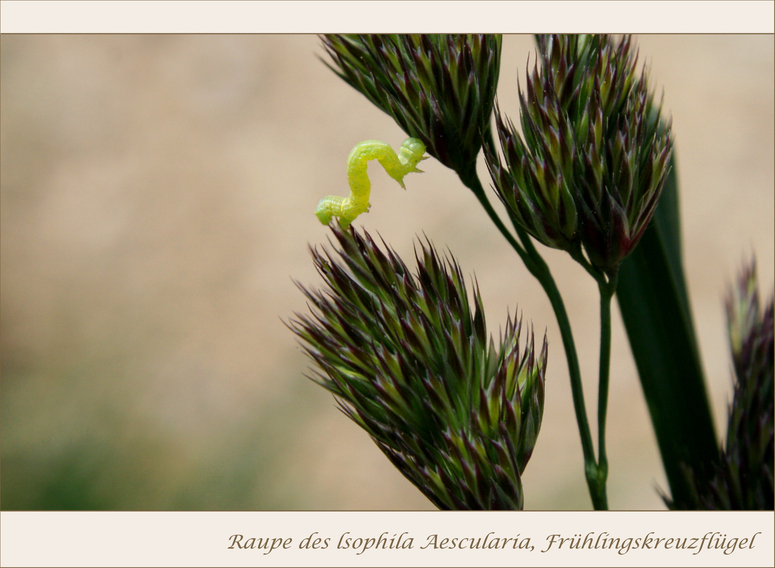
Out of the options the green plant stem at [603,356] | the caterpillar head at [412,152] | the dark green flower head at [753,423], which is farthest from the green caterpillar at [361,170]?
the dark green flower head at [753,423]

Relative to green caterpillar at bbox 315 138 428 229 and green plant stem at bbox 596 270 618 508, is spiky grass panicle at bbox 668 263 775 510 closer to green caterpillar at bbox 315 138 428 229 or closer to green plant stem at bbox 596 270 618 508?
green plant stem at bbox 596 270 618 508

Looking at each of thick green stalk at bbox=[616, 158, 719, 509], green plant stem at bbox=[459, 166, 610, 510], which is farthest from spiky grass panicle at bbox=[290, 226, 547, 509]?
thick green stalk at bbox=[616, 158, 719, 509]

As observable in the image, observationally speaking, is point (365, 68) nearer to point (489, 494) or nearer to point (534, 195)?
point (534, 195)

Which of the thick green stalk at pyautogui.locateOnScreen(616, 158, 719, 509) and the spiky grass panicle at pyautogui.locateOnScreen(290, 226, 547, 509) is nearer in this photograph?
the spiky grass panicle at pyautogui.locateOnScreen(290, 226, 547, 509)

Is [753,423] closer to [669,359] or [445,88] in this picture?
[669,359]

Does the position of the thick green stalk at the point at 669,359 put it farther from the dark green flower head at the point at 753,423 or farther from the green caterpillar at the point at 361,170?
the green caterpillar at the point at 361,170

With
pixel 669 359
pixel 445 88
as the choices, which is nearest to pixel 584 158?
pixel 445 88
